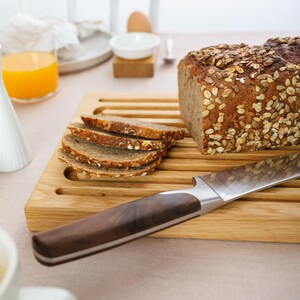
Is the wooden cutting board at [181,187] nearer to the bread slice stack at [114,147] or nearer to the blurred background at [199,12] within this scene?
the bread slice stack at [114,147]

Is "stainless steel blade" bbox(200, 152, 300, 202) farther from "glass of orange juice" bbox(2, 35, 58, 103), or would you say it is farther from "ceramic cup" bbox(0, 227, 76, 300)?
"glass of orange juice" bbox(2, 35, 58, 103)

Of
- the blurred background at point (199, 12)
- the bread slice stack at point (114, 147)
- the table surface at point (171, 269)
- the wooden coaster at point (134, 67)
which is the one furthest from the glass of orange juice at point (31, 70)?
the blurred background at point (199, 12)

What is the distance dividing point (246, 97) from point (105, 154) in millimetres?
464

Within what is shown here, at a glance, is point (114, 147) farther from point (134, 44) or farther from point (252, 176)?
point (134, 44)

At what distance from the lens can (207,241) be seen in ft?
3.29

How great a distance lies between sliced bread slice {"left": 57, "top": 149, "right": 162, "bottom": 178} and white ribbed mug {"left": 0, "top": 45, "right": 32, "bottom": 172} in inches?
7.7

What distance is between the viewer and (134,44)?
2.14 m

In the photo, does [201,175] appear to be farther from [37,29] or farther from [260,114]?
[37,29]

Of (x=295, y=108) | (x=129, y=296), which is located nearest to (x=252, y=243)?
(x=129, y=296)

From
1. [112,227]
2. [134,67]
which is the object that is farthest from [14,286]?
[134,67]

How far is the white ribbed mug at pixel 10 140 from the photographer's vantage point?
4.01 feet

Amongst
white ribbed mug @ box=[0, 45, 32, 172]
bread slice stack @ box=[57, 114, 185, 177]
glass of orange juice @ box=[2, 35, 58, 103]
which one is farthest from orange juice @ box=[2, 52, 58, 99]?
bread slice stack @ box=[57, 114, 185, 177]

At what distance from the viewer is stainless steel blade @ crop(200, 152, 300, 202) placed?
1.00m

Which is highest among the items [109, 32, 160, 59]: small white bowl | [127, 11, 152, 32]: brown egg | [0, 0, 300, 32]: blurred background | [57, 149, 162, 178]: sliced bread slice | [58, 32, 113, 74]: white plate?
[127, 11, 152, 32]: brown egg
